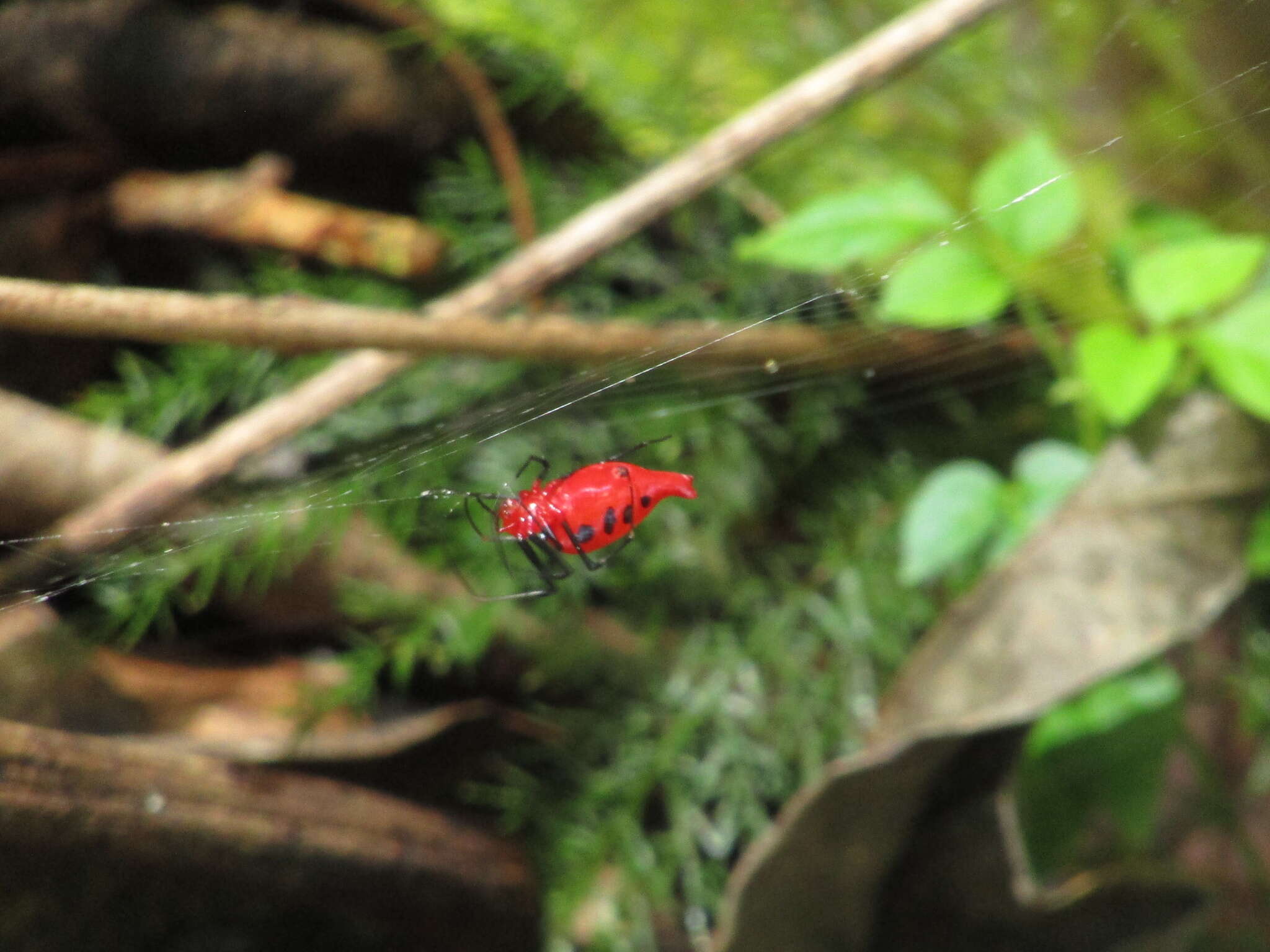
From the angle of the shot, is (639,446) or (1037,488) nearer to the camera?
(639,446)

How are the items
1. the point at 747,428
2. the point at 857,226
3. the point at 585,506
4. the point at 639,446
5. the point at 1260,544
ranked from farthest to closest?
1. the point at 747,428
2. the point at 857,226
3. the point at 1260,544
4. the point at 639,446
5. the point at 585,506

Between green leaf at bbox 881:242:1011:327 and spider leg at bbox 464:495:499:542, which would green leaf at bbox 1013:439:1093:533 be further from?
spider leg at bbox 464:495:499:542

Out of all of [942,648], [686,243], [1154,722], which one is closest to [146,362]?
[686,243]

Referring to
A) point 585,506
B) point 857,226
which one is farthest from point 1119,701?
point 585,506

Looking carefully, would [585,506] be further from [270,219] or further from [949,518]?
[270,219]

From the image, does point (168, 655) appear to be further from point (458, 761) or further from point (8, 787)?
point (8, 787)

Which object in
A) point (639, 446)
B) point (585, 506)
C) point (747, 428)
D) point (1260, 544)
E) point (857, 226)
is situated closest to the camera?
point (585, 506)
